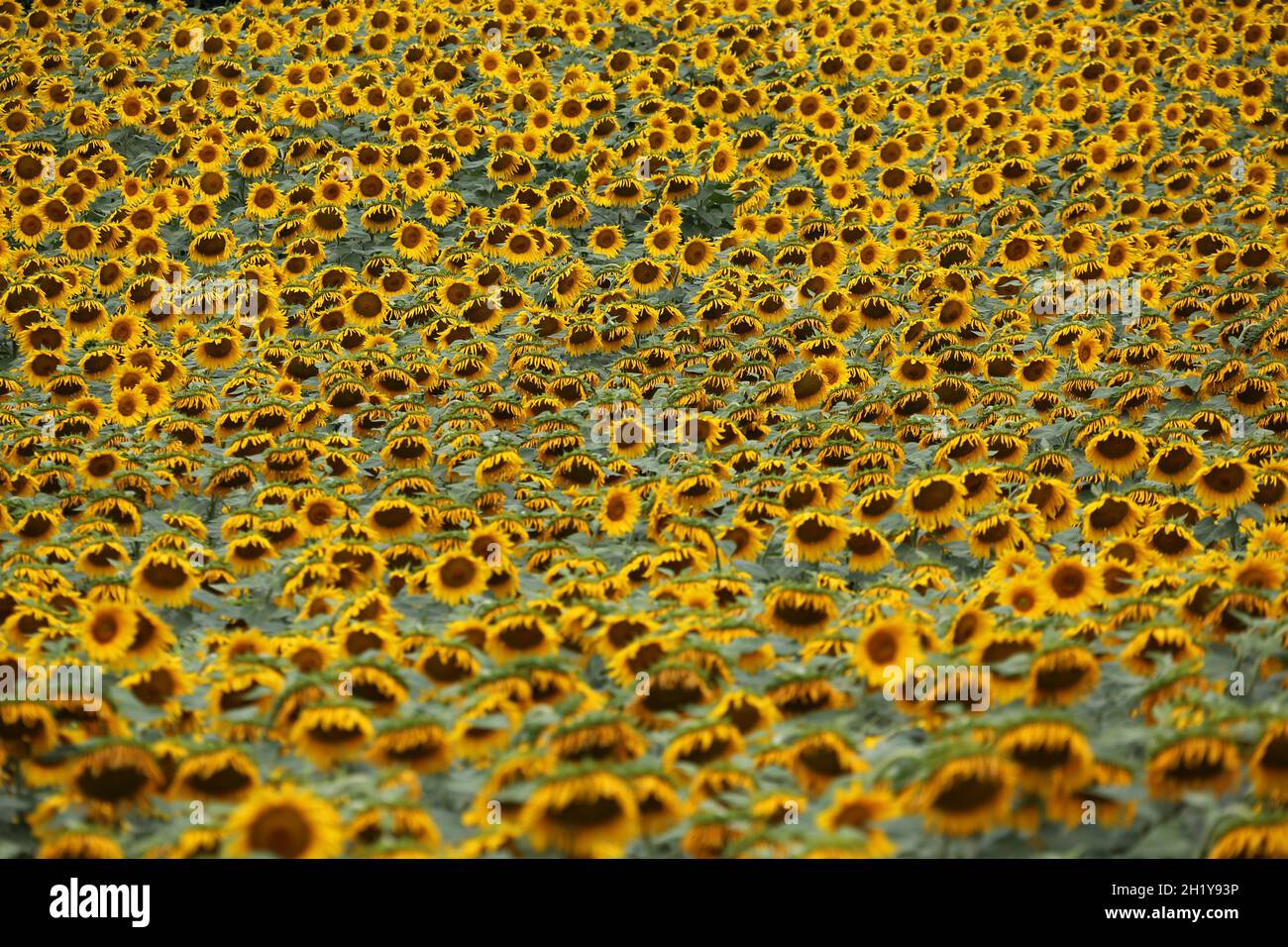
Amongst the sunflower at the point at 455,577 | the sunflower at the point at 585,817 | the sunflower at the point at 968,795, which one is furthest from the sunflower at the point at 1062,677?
the sunflower at the point at 455,577

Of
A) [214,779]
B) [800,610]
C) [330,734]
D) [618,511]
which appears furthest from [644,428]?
[214,779]

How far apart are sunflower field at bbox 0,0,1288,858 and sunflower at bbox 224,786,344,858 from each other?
0.05 ft

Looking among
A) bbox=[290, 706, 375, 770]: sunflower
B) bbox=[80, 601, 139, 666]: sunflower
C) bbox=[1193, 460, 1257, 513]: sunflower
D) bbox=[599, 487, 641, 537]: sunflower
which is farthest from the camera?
bbox=[599, 487, 641, 537]: sunflower

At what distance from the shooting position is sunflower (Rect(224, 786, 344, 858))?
3.96 meters

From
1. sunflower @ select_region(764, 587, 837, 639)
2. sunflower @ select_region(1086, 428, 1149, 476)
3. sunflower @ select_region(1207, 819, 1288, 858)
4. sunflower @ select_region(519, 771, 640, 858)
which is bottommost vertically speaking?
sunflower @ select_region(1207, 819, 1288, 858)

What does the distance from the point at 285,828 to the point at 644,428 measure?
15.1 ft

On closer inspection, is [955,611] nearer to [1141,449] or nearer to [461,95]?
[1141,449]

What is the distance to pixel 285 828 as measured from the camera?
3980mm

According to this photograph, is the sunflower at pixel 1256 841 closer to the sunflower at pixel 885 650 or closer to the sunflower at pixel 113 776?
the sunflower at pixel 885 650

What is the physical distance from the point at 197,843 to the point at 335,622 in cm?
176

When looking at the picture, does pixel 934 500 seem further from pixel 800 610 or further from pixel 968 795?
pixel 968 795

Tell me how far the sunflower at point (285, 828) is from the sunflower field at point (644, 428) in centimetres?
1

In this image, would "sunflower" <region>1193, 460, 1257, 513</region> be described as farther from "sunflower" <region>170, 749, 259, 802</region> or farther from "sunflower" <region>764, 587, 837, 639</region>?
"sunflower" <region>170, 749, 259, 802</region>

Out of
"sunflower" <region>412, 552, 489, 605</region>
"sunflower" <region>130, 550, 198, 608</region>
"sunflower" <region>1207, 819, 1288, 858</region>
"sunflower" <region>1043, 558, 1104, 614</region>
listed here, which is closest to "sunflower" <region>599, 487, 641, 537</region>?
"sunflower" <region>412, 552, 489, 605</region>
